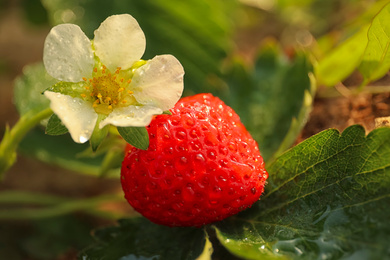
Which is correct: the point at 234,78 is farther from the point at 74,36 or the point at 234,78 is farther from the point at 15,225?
the point at 15,225

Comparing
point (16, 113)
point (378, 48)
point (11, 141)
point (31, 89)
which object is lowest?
point (16, 113)

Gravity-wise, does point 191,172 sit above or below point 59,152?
above

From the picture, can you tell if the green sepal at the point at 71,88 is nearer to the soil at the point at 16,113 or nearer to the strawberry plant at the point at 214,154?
the strawberry plant at the point at 214,154

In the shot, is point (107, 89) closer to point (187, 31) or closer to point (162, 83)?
point (162, 83)

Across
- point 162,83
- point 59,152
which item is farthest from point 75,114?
point 59,152

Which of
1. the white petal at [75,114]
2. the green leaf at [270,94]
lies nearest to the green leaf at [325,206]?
the green leaf at [270,94]

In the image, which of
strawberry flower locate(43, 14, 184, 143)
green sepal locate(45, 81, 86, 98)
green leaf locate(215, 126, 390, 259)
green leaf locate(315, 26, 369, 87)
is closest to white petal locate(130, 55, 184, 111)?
strawberry flower locate(43, 14, 184, 143)

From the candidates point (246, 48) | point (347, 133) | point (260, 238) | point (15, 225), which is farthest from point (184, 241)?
point (246, 48)
